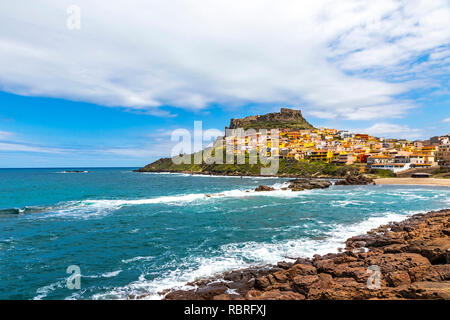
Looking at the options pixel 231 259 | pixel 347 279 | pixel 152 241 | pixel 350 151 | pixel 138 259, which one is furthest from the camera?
pixel 350 151

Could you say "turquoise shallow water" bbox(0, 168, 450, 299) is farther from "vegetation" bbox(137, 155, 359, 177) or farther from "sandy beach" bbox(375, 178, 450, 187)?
"vegetation" bbox(137, 155, 359, 177)

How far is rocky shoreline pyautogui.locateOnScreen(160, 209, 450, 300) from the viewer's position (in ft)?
30.5

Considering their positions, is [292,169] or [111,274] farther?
[292,169]

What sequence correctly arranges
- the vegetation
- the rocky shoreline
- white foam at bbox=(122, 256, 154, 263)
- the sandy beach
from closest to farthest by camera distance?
the rocky shoreline
white foam at bbox=(122, 256, 154, 263)
the sandy beach
the vegetation

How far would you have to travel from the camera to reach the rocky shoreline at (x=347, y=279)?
366 inches

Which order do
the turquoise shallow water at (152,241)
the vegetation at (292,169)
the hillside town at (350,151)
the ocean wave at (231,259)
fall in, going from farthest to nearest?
1. the vegetation at (292,169)
2. the hillside town at (350,151)
3. the turquoise shallow water at (152,241)
4. the ocean wave at (231,259)

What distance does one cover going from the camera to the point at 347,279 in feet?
35.3

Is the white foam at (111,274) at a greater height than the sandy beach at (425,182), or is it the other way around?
the sandy beach at (425,182)

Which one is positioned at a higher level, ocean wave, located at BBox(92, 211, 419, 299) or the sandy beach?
the sandy beach

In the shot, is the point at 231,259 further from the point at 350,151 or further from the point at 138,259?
the point at 350,151

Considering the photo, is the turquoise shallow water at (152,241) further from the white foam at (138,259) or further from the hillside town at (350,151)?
the hillside town at (350,151)

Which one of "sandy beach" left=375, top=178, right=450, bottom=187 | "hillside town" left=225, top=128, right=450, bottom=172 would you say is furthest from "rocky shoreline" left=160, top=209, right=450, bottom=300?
"hillside town" left=225, top=128, right=450, bottom=172

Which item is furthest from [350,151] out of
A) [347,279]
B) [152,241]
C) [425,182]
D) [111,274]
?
[111,274]

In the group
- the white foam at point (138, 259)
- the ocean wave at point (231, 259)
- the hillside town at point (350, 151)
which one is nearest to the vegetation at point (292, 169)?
the hillside town at point (350, 151)
